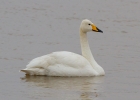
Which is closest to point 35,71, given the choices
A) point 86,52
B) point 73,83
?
point 73,83

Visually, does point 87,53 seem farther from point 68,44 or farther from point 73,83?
point 68,44

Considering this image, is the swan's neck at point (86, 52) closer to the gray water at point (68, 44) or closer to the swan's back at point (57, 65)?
the gray water at point (68, 44)

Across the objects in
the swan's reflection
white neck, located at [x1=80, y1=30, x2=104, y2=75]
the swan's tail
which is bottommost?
the swan's reflection

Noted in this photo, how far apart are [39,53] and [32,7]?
7.14 metres

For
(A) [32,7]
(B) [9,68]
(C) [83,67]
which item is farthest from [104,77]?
(A) [32,7]

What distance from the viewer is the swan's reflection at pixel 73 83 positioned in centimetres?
1151

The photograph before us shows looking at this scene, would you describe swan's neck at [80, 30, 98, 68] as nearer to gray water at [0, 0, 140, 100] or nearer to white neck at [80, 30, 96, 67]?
white neck at [80, 30, 96, 67]

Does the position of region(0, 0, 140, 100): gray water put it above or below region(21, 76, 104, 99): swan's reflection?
above

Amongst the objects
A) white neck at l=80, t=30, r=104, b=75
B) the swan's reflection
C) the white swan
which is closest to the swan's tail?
the white swan

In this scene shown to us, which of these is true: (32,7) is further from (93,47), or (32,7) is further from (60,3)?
(93,47)

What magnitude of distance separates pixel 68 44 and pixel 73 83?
3.83 m

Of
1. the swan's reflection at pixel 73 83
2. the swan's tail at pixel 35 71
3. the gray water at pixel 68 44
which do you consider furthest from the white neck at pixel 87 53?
the swan's tail at pixel 35 71

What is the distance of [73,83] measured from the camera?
12.4 metres

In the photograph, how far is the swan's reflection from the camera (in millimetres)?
11508
